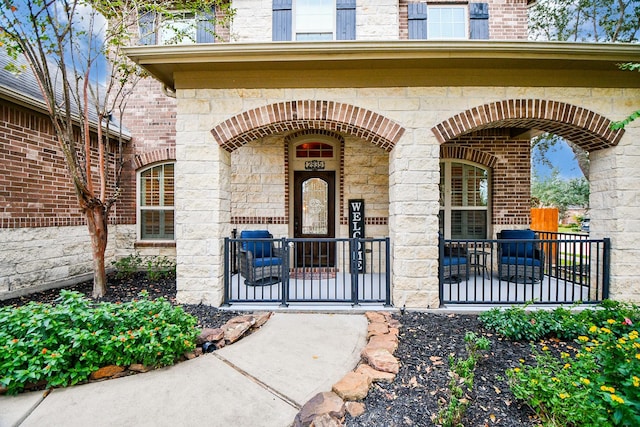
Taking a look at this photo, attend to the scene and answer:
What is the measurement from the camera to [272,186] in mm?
6297

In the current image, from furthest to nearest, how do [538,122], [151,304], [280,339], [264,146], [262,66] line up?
[264,146], [538,122], [262,66], [280,339], [151,304]

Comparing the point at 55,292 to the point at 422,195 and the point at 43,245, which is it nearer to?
the point at 43,245

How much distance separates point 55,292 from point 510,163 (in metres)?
9.11

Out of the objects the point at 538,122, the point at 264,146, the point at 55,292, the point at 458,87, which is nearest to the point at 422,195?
the point at 458,87

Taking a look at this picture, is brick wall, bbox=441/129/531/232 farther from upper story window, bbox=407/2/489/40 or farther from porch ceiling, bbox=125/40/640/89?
porch ceiling, bbox=125/40/640/89

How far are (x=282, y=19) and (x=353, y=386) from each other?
647cm

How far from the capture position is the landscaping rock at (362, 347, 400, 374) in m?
2.63

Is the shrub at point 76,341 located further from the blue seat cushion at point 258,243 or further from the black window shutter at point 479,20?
the black window shutter at point 479,20

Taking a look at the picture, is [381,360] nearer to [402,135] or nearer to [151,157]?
[402,135]

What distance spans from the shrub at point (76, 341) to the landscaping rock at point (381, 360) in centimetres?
173

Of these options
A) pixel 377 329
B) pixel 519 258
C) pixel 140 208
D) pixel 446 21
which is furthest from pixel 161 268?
pixel 446 21

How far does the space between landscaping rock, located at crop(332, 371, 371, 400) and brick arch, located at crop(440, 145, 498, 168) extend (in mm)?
5290

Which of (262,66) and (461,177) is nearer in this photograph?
(262,66)

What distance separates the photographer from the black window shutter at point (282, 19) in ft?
19.4
